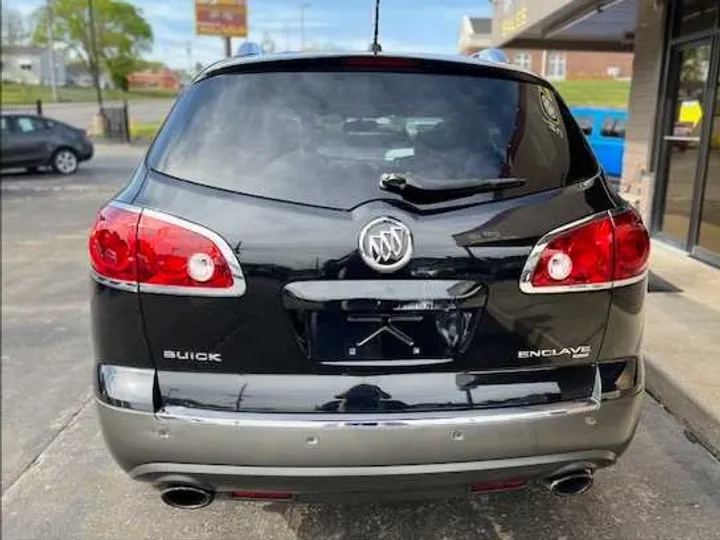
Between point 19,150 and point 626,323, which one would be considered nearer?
point 626,323

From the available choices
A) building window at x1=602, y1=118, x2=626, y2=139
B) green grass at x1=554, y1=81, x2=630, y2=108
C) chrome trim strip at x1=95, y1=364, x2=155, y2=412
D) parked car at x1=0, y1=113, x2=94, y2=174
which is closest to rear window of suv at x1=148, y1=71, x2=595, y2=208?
chrome trim strip at x1=95, y1=364, x2=155, y2=412

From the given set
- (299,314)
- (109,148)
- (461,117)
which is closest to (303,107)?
(461,117)

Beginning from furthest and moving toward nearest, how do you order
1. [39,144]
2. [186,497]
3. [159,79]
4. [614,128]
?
[159,79] → [39,144] → [614,128] → [186,497]

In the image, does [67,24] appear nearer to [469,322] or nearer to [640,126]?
[640,126]

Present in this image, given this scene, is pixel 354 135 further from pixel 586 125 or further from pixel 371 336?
pixel 586 125

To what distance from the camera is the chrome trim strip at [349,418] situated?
2.06 m

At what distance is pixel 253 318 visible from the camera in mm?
2102

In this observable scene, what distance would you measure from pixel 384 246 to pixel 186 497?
1.02m

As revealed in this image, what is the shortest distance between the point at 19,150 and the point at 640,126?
15.7 metres

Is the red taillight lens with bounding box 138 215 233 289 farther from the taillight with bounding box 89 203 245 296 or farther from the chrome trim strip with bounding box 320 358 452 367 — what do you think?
the chrome trim strip with bounding box 320 358 452 367

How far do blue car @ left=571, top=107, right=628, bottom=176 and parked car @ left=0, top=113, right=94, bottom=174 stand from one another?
518 inches

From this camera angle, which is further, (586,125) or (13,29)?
(13,29)

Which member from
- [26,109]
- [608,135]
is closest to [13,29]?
[26,109]

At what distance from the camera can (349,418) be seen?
6.82 ft
